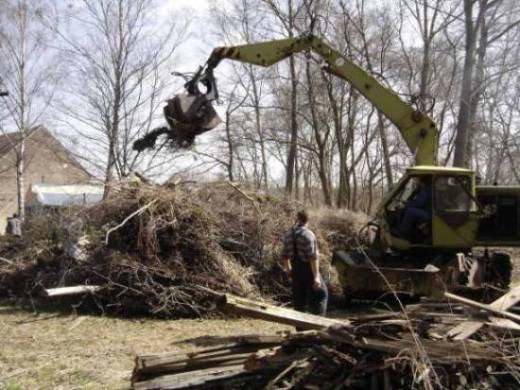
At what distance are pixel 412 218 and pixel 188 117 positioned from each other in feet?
14.4

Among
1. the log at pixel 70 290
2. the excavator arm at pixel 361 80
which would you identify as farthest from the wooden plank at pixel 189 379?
the excavator arm at pixel 361 80

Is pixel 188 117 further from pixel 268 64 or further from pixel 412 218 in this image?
pixel 412 218

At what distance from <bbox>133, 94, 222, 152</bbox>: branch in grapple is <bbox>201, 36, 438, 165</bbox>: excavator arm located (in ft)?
3.13

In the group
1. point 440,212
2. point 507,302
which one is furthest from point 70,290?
point 507,302

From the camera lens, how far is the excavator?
30.1 ft

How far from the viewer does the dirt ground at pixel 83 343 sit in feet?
18.9

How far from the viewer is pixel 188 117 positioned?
10.4m

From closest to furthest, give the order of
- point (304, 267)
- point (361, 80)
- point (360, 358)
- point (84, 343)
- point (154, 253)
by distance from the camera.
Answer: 1. point (360, 358)
2. point (84, 343)
3. point (304, 267)
4. point (154, 253)
5. point (361, 80)

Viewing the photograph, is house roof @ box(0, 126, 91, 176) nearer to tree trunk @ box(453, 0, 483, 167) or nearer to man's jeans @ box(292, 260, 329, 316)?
tree trunk @ box(453, 0, 483, 167)

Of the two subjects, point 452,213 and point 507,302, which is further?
point 452,213

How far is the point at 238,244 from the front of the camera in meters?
10.6

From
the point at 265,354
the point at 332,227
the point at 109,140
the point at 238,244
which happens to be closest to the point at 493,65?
the point at 332,227

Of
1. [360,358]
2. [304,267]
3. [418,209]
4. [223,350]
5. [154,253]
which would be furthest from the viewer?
[418,209]

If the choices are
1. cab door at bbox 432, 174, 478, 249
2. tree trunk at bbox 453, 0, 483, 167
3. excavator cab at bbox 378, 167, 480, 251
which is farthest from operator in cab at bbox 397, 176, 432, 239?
tree trunk at bbox 453, 0, 483, 167
